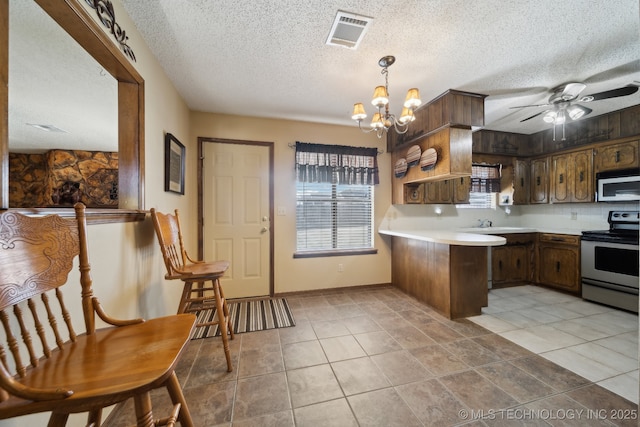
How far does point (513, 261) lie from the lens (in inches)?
139

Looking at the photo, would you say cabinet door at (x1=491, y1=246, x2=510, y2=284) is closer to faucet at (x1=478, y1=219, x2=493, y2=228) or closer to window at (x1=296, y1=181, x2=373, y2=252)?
faucet at (x1=478, y1=219, x2=493, y2=228)

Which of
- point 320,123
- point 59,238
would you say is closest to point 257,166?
point 320,123

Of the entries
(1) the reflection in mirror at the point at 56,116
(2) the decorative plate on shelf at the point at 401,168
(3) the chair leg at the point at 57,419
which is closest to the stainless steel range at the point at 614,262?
(2) the decorative plate on shelf at the point at 401,168

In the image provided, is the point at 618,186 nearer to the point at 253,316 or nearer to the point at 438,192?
the point at 438,192

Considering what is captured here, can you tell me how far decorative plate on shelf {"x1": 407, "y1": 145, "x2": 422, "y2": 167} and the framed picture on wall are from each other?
8.90ft

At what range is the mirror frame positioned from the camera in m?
0.79

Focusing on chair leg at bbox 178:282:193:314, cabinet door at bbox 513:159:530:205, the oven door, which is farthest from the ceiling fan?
chair leg at bbox 178:282:193:314

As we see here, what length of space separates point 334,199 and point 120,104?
2.48 m

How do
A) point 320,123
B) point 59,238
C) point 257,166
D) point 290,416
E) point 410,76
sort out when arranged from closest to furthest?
point 59,238, point 290,416, point 410,76, point 257,166, point 320,123

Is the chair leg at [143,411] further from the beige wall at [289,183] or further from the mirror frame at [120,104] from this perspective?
the beige wall at [289,183]

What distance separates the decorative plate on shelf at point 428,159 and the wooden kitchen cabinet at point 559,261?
234cm

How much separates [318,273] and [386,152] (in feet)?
6.88

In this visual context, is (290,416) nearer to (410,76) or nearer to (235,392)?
(235,392)

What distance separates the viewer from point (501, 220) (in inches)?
162
